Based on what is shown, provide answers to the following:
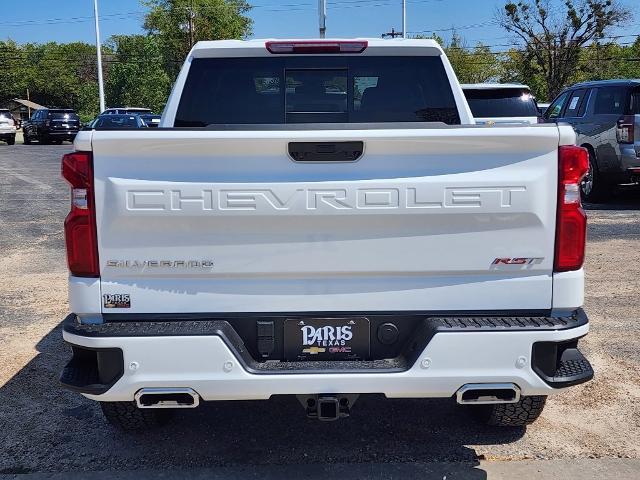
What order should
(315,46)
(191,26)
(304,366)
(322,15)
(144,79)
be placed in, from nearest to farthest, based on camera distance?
(304,366), (315,46), (322,15), (191,26), (144,79)

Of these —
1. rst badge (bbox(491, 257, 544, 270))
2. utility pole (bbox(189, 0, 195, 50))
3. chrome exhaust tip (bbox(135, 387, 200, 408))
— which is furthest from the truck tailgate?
utility pole (bbox(189, 0, 195, 50))

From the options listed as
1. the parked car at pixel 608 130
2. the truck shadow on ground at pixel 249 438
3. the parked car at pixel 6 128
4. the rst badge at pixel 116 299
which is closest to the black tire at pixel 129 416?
the truck shadow on ground at pixel 249 438

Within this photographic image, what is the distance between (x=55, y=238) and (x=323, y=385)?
24.9 feet

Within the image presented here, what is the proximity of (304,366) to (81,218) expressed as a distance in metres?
1.12

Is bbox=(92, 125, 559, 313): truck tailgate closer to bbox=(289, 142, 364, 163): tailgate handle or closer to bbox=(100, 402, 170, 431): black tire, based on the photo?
bbox=(289, 142, 364, 163): tailgate handle

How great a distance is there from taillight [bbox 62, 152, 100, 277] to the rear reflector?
5.37 ft

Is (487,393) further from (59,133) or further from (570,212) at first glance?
(59,133)

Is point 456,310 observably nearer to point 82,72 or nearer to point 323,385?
point 323,385

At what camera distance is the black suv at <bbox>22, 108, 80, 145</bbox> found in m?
35.5

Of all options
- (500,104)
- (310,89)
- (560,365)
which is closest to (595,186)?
(500,104)

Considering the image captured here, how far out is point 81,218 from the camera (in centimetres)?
296

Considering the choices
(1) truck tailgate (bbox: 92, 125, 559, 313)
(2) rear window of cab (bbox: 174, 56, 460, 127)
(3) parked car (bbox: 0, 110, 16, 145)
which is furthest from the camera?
(3) parked car (bbox: 0, 110, 16, 145)

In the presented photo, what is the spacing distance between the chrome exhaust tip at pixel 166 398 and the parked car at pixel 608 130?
28.6 ft

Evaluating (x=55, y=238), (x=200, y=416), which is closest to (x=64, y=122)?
(x=55, y=238)
